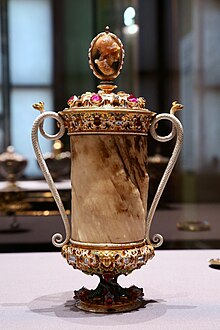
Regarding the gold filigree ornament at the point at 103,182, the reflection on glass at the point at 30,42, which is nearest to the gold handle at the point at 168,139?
the gold filigree ornament at the point at 103,182

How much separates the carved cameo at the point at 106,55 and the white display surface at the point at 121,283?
15.4 inches

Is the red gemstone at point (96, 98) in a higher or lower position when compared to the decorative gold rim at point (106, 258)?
higher

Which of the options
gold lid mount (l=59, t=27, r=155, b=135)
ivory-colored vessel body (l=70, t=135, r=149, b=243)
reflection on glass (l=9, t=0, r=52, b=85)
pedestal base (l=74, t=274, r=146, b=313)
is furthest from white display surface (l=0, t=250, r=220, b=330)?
reflection on glass (l=9, t=0, r=52, b=85)

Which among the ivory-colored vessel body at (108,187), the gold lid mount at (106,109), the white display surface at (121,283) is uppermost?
the gold lid mount at (106,109)

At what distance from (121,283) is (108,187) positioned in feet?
0.94

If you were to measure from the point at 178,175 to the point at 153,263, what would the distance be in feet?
3.31

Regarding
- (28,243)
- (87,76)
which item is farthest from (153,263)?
(87,76)

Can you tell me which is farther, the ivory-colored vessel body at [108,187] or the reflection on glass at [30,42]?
the reflection on glass at [30,42]

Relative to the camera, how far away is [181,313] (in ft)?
3.07

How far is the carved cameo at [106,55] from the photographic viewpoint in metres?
0.97

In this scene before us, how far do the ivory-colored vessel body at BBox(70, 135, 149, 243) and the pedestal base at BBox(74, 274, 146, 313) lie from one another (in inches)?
3.1

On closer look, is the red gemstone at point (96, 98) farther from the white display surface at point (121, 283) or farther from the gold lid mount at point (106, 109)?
the white display surface at point (121, 283)

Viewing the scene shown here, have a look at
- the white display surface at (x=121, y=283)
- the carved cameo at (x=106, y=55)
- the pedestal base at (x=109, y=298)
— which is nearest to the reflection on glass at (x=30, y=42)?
the white display surface at (x=121, y=283)

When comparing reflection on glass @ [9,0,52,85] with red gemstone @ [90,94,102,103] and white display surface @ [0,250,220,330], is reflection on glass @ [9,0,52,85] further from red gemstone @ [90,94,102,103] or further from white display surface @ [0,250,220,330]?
red gemstone @ [90,94,102,103]
